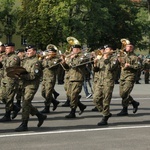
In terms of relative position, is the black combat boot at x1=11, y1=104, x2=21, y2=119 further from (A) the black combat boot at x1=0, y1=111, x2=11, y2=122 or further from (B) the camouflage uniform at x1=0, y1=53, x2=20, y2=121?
(A) the black combat boot at x1=0, y1=111, x2=11, y2=122

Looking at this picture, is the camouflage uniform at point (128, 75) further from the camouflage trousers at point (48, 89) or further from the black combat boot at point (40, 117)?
the black combat boot at point (40, 117)

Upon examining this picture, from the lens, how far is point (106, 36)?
5778 centimetres

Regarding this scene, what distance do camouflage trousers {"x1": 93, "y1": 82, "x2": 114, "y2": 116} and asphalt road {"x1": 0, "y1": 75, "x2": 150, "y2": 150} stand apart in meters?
0.40

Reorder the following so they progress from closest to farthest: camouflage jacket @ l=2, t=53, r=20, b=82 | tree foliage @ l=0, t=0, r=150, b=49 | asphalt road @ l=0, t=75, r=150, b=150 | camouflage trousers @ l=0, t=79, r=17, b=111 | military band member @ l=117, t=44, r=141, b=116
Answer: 1. asphalt road @ l=0, t=75, r=150, b=150
2. camouflage jacket @ l=2, t=53, r=20, b=82
3. camouflage trousers @ l=0, t=79, r=17, b=111
4. military band member @ l=117, t=44, r=141, b=116
5. tree foliage @ l=0, t=0, r=150, b=49

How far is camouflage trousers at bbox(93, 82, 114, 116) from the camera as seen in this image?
37.2 ft

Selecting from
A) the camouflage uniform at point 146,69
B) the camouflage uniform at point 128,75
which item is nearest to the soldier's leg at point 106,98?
the camouflage uniform at point 128,75

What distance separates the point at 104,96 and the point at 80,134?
1.45 meters

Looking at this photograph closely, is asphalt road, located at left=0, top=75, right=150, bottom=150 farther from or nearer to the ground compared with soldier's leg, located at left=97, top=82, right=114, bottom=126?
nearer to the ground

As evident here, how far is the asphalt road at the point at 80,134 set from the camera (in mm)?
9008

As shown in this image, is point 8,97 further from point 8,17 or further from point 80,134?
point 8,17

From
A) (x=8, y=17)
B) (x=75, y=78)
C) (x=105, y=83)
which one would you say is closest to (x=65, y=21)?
(x=8, y=17)

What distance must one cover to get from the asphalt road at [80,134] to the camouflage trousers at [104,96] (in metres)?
0.40

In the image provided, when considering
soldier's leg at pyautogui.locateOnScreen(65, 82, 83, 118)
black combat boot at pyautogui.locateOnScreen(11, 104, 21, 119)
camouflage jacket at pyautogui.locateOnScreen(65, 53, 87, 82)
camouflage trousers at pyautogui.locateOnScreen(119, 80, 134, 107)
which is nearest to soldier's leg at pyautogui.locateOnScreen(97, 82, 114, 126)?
soldier's leg at pyautogui.locateOnScreen(65, 82, 83, 118)

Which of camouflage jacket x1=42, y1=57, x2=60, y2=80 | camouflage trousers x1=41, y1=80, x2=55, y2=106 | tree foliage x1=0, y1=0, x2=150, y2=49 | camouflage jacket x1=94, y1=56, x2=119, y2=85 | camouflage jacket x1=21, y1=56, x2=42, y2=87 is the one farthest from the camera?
tree foliage x1=0, y1=0, x2=150, y2=49
